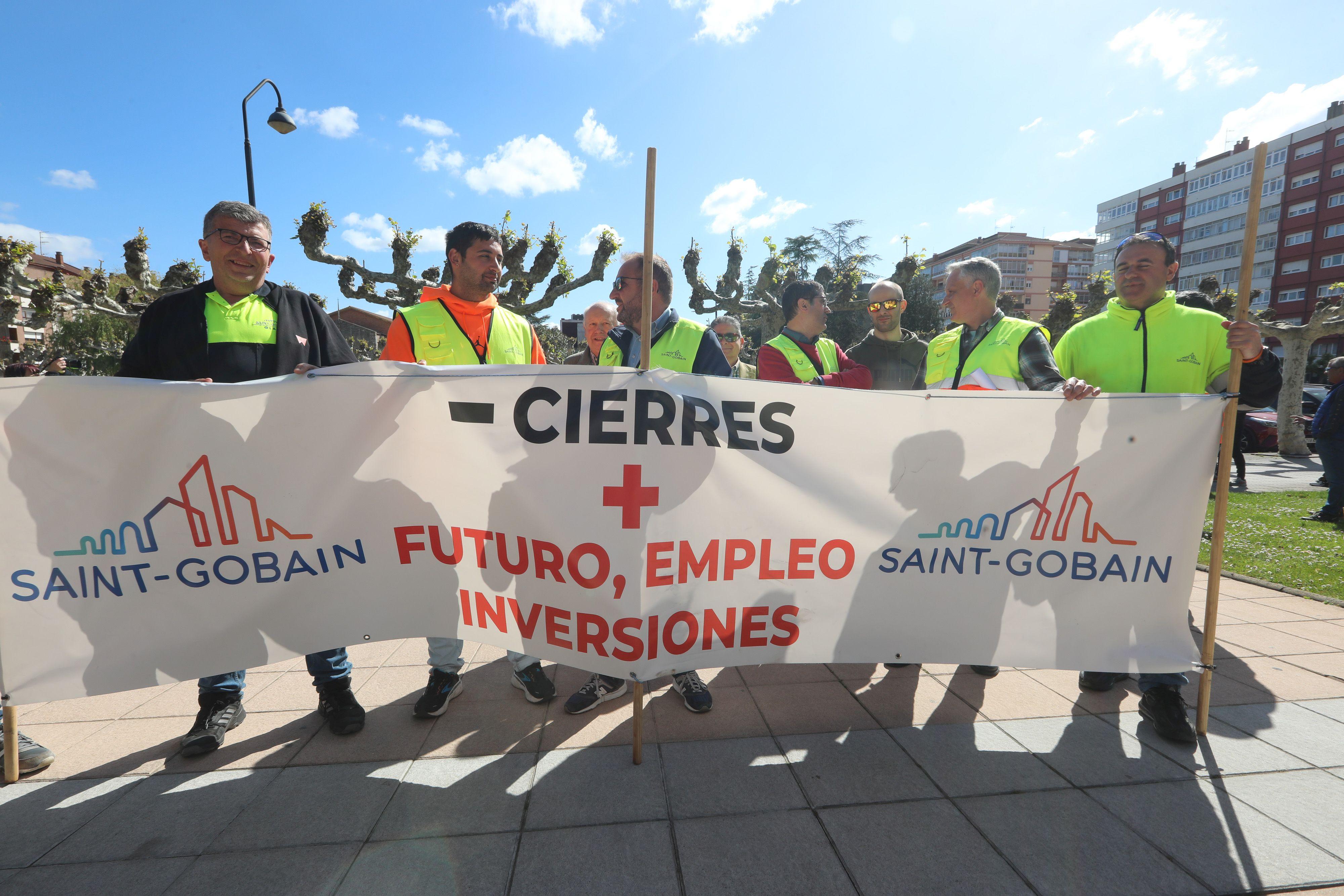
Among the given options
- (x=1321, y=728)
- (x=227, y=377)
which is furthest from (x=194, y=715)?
(x=1321, y=728)

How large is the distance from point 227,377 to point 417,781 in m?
1.91

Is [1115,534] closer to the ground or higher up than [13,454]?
closer to the ground

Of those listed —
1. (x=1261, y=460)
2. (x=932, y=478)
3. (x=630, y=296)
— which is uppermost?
(x=630, y=296)

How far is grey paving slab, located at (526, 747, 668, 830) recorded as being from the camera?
2.14 metres

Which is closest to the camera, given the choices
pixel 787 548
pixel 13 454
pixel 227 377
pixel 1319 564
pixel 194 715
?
pixel 13 454

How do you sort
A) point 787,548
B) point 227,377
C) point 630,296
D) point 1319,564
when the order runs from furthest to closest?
1. point 1319,564
2. point 630,296
3. point 227,377
4. point 787,548

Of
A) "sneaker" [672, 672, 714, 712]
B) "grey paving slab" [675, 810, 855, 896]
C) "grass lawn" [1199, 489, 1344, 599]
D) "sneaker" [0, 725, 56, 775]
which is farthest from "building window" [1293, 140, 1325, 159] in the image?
"sneaker" [0, 725, 56, 775]

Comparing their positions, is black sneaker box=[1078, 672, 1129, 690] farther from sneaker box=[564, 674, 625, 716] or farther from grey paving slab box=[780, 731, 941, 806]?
sneaker box=[564, 674, 625, 716]

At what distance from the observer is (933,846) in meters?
2.02

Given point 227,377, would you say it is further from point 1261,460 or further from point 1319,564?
point 1261,460

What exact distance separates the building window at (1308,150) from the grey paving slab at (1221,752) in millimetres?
67040

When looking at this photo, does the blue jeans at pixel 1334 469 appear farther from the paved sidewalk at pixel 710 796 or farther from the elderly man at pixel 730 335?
the elderly man at pixel 730 335

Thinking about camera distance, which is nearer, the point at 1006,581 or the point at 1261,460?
the point at 1006,581

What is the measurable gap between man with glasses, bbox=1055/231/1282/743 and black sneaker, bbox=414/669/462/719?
318 cm
